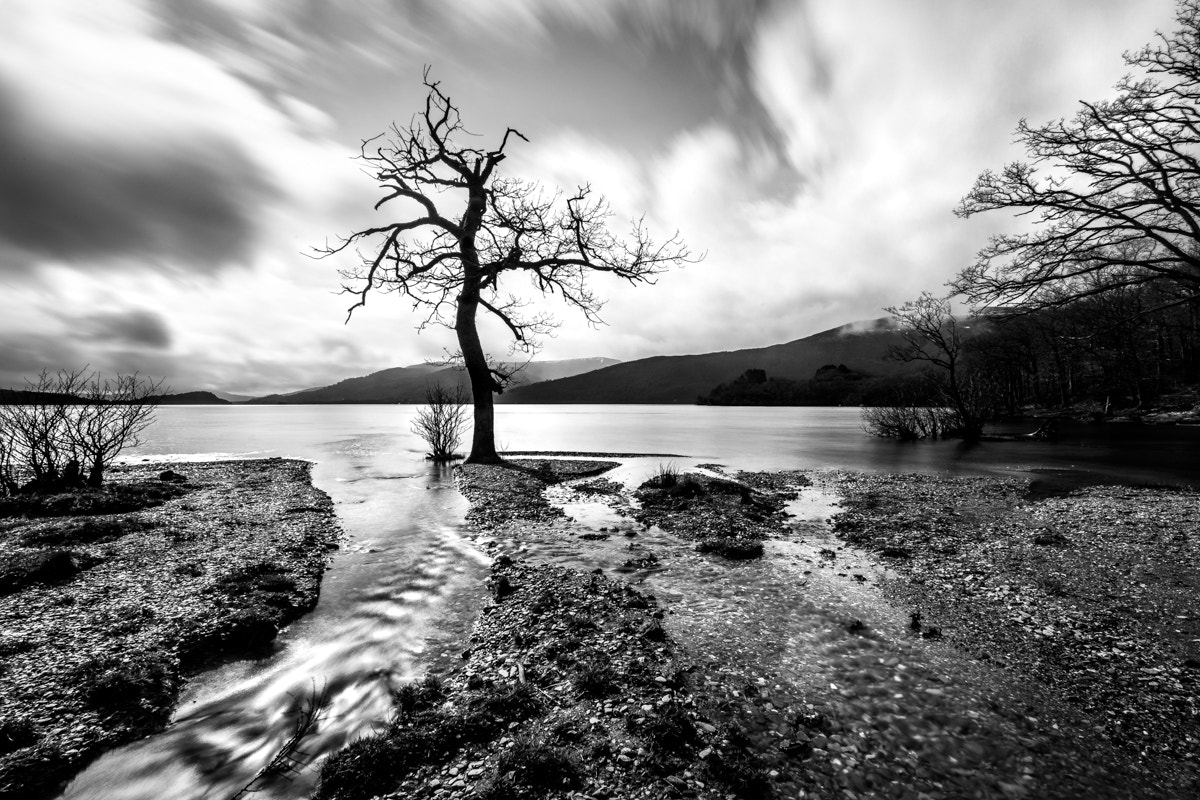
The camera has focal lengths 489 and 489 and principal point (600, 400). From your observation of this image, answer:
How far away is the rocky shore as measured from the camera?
13.5 ft

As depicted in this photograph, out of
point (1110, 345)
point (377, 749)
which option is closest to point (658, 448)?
point (377, 749)

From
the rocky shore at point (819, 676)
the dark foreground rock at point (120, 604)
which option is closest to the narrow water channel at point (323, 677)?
the dark foreground rock at point (120, 604)

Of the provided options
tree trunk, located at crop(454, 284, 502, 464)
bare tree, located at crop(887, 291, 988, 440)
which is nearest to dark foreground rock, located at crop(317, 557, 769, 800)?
tree trunk, located at crop(454, 284, 502, 464)

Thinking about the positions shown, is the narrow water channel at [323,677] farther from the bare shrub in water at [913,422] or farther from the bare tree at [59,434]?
the bare shrub in water at [913,422]

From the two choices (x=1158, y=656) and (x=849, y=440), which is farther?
(x=849, y=440)

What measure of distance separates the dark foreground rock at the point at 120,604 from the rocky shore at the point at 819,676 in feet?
8.63

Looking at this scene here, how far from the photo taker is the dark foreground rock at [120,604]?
468cm

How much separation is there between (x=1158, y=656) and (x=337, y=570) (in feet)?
40.9

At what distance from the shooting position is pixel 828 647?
639 centimetres

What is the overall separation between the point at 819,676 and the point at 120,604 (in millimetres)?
9752

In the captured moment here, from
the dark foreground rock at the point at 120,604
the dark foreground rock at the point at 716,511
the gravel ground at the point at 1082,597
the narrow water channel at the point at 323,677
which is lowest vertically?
the gravel ground at the point at 1082,597

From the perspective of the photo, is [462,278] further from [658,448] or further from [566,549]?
[658,448]

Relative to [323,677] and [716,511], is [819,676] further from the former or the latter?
[716,511]

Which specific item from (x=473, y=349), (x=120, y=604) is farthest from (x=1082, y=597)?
(x=473, y=349)
